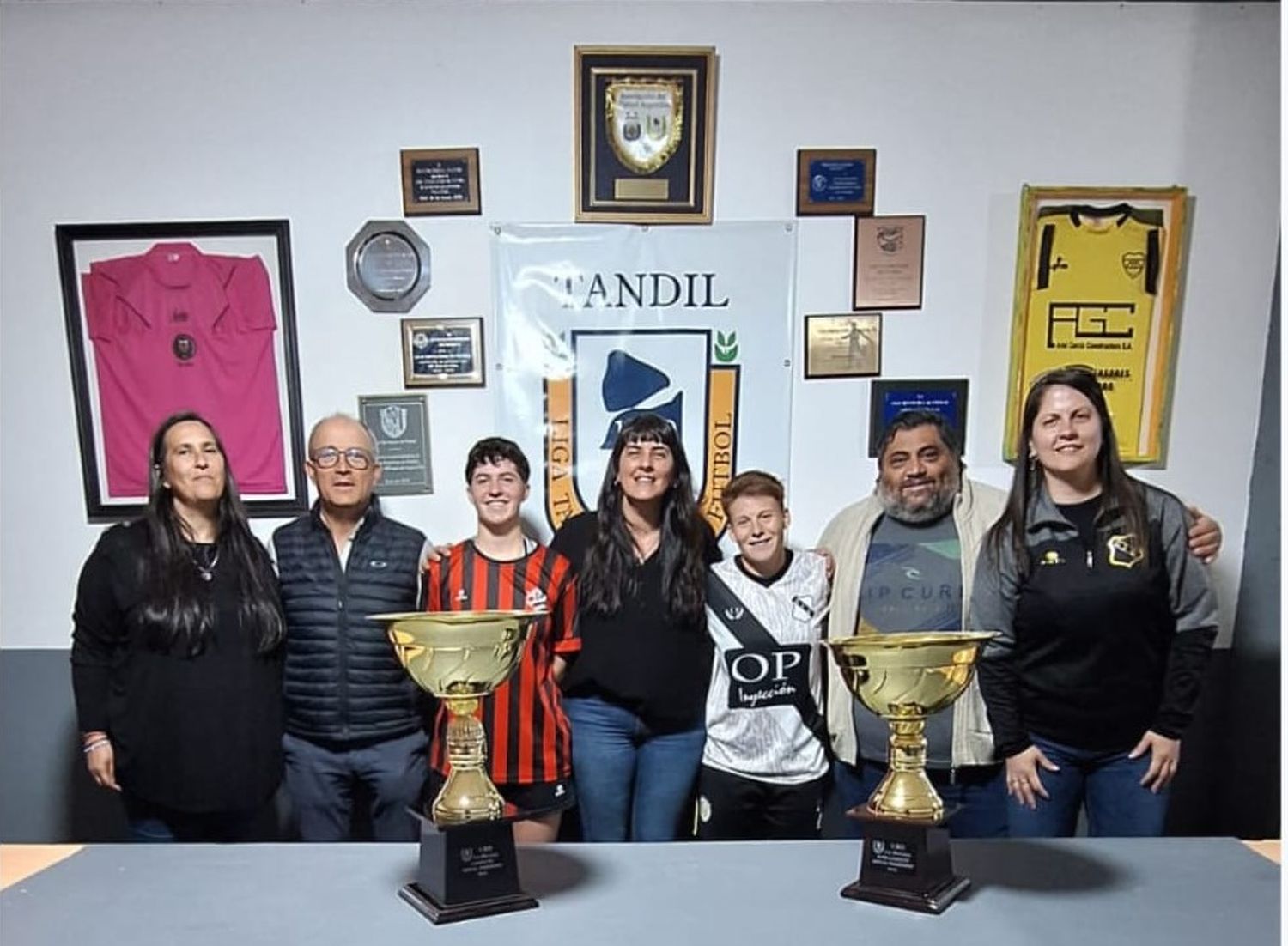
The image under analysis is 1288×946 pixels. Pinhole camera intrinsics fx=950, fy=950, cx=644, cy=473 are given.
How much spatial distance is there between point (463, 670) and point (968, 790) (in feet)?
3.66

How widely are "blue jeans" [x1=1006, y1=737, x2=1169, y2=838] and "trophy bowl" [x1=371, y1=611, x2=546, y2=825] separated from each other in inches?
43.4

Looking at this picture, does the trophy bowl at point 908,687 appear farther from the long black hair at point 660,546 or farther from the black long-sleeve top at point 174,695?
the black long-sleeve top at point 174,695

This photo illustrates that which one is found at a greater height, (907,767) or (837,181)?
(837,181)

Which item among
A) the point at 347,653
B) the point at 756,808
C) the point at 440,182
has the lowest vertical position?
the point at 756,808

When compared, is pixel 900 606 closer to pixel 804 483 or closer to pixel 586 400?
pixel 804 483

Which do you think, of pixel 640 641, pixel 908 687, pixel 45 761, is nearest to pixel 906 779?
pixel 908 687

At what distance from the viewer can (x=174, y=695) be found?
5.72 ft

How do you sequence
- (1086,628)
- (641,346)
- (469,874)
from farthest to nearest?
(641,346), (1086,628), (469,874)

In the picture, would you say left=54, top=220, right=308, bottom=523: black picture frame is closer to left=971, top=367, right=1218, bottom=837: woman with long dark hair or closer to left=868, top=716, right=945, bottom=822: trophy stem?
left=868, top=716, right=945, bottom=822: trophy stem

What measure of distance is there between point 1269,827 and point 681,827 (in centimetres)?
114

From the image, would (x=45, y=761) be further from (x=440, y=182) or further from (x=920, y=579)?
(x=920, y=579)

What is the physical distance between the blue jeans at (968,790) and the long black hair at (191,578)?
3.63ft

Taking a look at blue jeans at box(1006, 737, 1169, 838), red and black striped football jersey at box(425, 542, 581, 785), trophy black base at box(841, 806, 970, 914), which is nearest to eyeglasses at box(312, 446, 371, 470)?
red and black striped football jersey at box(425, 542, 581, 785)

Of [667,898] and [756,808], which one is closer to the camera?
[667,898]
